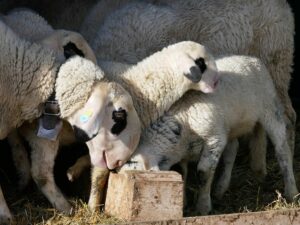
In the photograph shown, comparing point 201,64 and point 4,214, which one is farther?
point 201,64

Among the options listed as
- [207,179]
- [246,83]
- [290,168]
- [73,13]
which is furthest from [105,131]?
[73,13]

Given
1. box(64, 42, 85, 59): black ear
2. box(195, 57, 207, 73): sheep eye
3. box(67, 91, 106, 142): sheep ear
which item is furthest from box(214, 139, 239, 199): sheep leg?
box(64, 42, 85, 59): black ear

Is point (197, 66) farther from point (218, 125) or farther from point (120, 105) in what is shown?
point (120, 105)

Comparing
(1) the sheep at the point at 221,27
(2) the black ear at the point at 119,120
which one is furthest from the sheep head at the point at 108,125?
(1) the sheep at the point at 221,27

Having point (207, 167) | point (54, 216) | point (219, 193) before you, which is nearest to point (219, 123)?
point (207, 167)

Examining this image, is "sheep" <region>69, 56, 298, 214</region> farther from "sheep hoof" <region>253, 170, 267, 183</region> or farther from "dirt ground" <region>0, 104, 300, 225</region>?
"sheep hoof" <region>253, 170, 267, 183</region>

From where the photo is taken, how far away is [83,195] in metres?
7.05

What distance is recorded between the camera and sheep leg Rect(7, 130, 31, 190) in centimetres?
713

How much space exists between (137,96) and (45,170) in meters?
0.96

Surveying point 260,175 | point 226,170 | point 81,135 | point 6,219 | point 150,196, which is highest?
point 81,135

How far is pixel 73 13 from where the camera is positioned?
910 centimetres

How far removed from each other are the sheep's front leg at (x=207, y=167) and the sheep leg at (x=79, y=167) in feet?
3.04

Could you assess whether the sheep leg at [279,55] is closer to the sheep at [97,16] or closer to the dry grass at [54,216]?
the sheep at [97,16]

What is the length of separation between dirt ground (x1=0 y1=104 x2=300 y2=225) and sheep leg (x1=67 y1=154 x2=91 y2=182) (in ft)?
0.37
